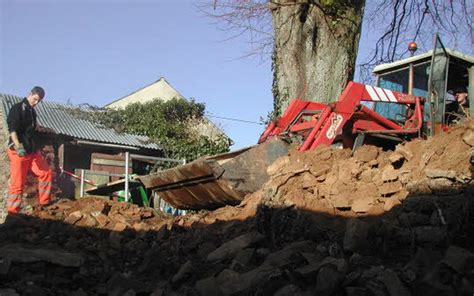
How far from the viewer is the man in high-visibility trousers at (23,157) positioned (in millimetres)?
8656

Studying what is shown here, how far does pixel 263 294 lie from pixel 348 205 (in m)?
1.91

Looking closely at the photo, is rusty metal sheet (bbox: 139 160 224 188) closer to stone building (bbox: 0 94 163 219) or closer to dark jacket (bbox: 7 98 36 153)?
dark jacket (bbox: 7 98 36 153)

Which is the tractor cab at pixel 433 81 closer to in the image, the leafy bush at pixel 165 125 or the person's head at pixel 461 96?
the person's head at pixel 461 96

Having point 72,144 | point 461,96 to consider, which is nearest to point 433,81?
point 461,96

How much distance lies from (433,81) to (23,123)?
265 inches

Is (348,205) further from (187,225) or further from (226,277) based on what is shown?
(187,225)

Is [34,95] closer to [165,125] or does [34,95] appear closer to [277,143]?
[277,143]

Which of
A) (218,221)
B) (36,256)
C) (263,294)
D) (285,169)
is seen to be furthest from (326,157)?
(36,256)

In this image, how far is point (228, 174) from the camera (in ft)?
22.0

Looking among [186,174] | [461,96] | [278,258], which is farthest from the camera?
[461,96]

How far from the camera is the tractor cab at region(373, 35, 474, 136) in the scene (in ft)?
24.5

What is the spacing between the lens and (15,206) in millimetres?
8594

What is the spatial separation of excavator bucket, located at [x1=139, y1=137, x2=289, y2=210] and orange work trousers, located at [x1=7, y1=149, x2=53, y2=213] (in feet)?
8.20

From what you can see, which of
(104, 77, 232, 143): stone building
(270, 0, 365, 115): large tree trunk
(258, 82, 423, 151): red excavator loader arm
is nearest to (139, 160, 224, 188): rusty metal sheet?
(258, 82, 423, 151): red excavator loader arm
